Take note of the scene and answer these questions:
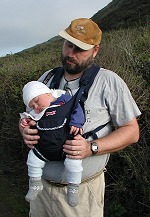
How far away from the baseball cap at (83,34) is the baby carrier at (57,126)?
248 mm

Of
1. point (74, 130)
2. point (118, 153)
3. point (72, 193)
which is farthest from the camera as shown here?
point (118, 153)

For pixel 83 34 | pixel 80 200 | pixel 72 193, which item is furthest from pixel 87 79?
pixel 80 200

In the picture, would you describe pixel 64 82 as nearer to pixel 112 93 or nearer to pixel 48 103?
pixel 48 103

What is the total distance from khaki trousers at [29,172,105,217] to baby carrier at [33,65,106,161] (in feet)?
1.15

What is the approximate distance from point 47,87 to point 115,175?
2356 mm

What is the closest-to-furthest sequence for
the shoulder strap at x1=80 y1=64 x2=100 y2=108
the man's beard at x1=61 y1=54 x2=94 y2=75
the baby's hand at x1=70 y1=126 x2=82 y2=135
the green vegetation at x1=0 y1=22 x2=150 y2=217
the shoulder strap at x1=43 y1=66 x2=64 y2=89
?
the baby's hand at x1=70 y1=126 x2=82 y2=135, the shoulder strap at x1=80 y1=64 x2=100 y2=108, the man's beard at x1=61 y1=54 x2=94 y2=75, the shoulder strap at x1=43 y1=66 x2=64 y2=89, the green vegetation at x1=0 y1=22 x2=150 y2=217

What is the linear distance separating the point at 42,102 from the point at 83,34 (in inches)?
23.9

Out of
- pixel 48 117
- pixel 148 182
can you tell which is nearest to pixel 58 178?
pixel 48 117

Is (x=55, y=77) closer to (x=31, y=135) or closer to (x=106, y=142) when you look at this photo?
(x=31, y=135)

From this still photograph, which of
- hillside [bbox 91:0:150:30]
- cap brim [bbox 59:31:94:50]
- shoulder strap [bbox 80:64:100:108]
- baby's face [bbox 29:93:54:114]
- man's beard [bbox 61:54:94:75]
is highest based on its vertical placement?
hillside [bbox 91:0:150:30]

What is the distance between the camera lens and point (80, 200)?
8.96 ft

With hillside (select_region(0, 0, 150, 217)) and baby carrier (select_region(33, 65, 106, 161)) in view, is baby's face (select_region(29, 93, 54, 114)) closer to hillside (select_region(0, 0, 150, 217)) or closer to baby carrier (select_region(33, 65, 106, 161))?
baby carrier (select_region(33, 65, 106, 161))

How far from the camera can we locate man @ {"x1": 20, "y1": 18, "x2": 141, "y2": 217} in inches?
99.0

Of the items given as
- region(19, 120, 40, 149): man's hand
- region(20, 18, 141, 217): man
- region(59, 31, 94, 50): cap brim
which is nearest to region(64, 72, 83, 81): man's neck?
region(20, 18, 141, 217): man
